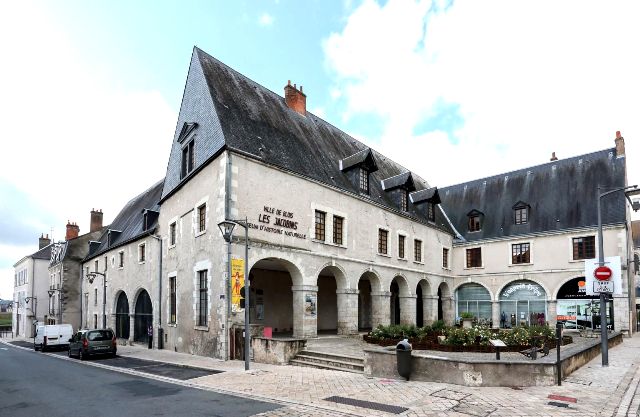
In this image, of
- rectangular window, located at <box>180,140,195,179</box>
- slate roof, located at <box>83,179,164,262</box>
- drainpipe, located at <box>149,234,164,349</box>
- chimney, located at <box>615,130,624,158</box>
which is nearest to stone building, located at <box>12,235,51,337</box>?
slate roof, located at <box>83,179,164,262</box>

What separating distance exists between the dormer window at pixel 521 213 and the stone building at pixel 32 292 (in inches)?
1696

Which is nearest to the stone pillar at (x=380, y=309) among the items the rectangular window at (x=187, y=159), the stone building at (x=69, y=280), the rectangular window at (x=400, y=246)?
the rectangular window at (x=400, y=246)

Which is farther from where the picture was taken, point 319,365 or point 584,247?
point 584,247

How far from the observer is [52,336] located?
84.2 ft

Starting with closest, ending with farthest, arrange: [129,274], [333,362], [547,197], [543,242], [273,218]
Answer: [333,362] < [273,218] < [129,274] < [543,242] < [547,197]

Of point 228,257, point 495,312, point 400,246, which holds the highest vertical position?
point 400,246

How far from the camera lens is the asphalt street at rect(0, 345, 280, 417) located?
8477 millimetres

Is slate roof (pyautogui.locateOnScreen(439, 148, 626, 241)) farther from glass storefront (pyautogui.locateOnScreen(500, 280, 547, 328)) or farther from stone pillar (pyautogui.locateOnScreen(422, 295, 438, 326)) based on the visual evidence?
stone pillar (pyautogui.locateOnScreen(422, 295, 438, 326))

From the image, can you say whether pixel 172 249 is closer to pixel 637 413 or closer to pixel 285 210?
pixel 285 210

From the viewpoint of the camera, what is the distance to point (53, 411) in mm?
8641

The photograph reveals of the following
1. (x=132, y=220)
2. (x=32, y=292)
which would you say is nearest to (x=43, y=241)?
(x=32, y=292)

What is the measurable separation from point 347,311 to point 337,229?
12.5 feet

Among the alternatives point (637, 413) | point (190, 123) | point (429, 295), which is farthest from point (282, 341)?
point (429, 295)

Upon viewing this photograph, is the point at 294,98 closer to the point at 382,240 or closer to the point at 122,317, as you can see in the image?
the point at 382,240
